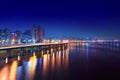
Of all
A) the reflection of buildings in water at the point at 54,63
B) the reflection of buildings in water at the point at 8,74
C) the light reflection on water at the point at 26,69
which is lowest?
the reflection of buildings in water at the point at 54,63

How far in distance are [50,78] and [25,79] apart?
232 cm

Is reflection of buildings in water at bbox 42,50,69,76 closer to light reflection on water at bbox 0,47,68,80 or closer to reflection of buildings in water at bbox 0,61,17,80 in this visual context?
light reflection on water at bbox 0,47,68,80

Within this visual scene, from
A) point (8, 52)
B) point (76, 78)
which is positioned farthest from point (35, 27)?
point (76, 78)

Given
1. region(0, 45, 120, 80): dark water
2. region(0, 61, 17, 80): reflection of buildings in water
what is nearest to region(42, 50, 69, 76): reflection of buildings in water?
region(0, 45, 120, 80): dark water

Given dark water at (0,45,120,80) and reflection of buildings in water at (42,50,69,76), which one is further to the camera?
reflection of buildings in water at (42,50,69,76)

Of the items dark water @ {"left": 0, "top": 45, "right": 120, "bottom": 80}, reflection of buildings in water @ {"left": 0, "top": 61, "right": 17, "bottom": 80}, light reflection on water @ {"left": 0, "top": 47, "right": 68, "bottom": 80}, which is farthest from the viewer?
dark water @ {"left": 0, "top": 45, "right": 120, "bottom": 80}

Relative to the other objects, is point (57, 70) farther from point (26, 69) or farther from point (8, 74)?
point (8, 74)

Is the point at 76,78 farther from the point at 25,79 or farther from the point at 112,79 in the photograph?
the point at 25,79

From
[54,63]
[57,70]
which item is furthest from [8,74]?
[54,63]

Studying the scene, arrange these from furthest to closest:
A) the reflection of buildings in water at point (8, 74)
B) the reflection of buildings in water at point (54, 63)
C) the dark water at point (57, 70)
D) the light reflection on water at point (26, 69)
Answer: the reflection of buildings in water at point (54, 63) < the dark water at point (57, 70) < the light reflection on water at point (26, 69) < the reflection of buildings in water at point (8, 74)

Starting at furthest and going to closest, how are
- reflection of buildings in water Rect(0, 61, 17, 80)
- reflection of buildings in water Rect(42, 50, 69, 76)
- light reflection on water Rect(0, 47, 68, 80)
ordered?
reflection of buildings in water Rect(42, 50, 69, 76), light reflection on water Rect(0, 47, 68, 80), reflection of buildings in water Rect(0, 61, 17, 80)

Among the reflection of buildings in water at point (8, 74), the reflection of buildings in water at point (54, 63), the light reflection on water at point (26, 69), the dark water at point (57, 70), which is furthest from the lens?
the reflection of buildings in water at point (54, 63)

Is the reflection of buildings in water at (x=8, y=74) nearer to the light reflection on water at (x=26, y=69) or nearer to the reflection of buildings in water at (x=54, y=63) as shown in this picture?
the light reflection on water at (x=26, y=69)

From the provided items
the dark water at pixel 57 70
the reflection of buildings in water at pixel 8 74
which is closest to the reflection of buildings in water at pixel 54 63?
the dark water at pixel 57 70
